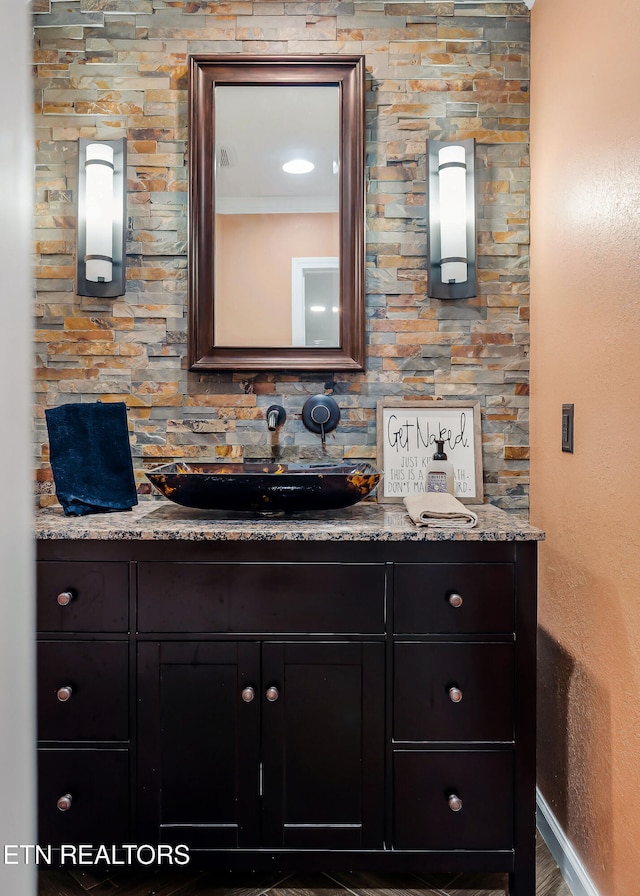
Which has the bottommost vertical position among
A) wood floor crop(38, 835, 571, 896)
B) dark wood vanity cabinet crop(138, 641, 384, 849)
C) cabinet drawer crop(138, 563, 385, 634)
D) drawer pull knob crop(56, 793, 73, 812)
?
wood floor crop(38, 835, 571, 896)

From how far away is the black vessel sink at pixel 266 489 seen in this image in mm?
1472

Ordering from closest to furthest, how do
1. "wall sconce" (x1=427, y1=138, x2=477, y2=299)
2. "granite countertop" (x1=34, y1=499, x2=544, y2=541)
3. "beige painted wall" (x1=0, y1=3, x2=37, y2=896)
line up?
"beige painted wall" (x1=0, y1=3, x2=37, y2=896), "granite countertop" (x1=34, y1=499, x2=544, y2=541), "wall sconce" (x1=427, y1=138, x2=477, y2=299)

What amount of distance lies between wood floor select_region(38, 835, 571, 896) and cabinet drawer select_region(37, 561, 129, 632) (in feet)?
2.03

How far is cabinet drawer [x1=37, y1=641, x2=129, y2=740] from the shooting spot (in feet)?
4.64

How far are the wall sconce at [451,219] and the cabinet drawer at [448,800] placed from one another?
4.33 ft

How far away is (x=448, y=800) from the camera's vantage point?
141 cm

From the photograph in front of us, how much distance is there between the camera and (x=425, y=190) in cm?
189

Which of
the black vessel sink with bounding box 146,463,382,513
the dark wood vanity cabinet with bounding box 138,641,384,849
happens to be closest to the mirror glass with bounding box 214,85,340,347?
the black vessel sink with bounding box 146,463,382,513

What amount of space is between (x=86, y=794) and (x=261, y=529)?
0.77 m

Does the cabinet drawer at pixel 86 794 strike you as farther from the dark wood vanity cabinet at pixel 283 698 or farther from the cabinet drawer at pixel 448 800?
the cabinet drawer at pixel 448 800

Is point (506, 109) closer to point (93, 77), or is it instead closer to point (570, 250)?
point (570, 250)

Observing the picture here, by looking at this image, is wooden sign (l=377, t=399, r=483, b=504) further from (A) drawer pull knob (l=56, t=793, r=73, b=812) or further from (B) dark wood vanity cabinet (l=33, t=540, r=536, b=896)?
(A) drawer pull knob (l=56, t=793, r=73, b=812)

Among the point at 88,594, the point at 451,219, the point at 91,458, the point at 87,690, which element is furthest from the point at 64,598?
the point at 451,219

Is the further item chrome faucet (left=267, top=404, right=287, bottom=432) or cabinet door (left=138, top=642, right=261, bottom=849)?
chrome faucet (left=267, top=404, right=287, bottom=432)
